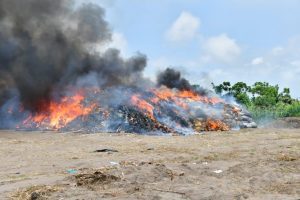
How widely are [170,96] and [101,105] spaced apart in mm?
5630

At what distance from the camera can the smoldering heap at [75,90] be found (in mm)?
22250

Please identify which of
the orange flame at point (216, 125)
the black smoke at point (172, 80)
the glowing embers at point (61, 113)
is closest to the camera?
the glowing embers at point (61, 113)

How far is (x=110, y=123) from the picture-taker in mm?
21453

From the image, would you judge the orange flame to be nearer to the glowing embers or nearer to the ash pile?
the ash pile

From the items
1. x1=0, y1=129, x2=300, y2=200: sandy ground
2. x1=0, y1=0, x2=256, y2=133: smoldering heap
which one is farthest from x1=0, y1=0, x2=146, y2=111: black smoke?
x1=0, y1=129, x2=300, y2=200: sandy ground

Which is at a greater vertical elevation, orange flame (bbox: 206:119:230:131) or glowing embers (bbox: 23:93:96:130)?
glowing embers (bbox: 23:93:96:130)

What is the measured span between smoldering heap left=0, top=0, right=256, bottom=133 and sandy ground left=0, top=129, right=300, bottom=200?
7669 mm

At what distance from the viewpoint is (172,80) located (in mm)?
32469

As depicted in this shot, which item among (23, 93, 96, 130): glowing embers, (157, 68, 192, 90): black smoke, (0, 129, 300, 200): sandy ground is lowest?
(0, 129, 300, 200): sandy ground

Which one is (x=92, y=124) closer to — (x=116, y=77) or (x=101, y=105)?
(x=101, y=105)

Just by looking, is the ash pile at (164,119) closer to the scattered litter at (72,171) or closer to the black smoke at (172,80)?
the black smoke at (172,80)

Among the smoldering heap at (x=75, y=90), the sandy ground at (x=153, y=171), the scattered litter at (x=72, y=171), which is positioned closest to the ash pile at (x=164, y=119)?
the smoldering heap at (x=75, y=90)

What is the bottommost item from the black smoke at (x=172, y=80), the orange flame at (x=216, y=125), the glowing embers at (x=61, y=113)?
the orange flame at (x=216, y=125)

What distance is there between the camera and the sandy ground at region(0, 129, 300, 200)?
7102 mm
